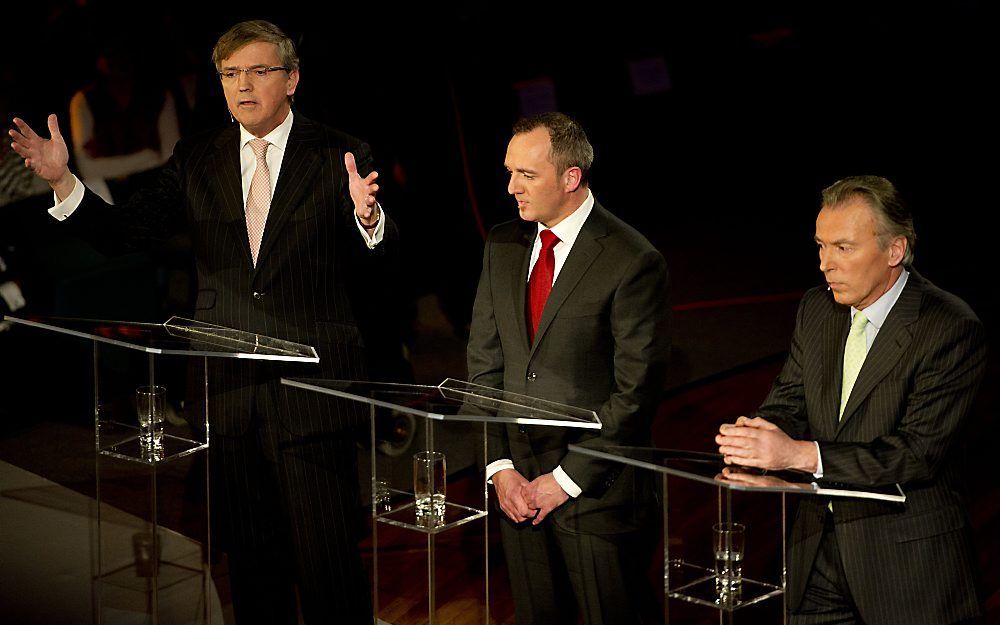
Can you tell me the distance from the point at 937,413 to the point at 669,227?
257 inches

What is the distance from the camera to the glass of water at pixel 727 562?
2.61 meters

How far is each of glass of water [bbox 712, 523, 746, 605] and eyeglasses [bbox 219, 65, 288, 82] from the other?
5.58 ft

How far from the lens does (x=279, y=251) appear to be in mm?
3463

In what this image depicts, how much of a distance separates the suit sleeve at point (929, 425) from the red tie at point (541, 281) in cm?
83

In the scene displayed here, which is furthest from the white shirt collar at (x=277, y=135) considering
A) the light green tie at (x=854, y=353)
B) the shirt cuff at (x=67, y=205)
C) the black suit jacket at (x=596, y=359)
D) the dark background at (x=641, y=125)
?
the dark background at (x=641, y=125)

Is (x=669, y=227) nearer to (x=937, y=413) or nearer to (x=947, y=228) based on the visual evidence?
(x=947, y=228)

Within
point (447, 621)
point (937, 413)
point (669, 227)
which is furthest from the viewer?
point (669, 227)

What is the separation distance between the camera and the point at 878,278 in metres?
2.72

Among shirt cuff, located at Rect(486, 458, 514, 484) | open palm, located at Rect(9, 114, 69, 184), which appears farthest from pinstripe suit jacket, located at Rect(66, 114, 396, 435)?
shirt cuff, located at Rect(486, 458, 514, 484)

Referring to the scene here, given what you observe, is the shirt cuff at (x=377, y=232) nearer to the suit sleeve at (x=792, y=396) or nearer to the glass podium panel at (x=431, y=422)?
the glass podium panel at (x=431, y=422)

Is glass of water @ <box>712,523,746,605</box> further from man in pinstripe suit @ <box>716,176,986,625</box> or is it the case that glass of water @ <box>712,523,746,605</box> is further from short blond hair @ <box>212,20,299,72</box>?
short blond hair @ <box>212,20,299,72</box>

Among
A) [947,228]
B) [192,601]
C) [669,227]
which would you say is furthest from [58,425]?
[947,228]

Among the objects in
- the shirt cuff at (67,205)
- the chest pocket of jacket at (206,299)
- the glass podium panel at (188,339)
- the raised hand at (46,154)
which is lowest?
the glass podium panel at (188,339)

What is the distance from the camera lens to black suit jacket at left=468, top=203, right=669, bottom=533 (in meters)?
3.06
